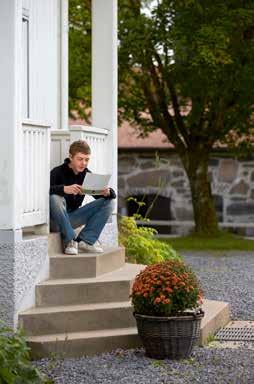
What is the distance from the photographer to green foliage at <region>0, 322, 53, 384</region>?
5949 mm

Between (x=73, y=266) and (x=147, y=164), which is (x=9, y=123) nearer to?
(x=73, y=266)

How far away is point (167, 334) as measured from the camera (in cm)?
753

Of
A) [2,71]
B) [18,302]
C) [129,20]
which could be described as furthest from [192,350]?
[129,20]

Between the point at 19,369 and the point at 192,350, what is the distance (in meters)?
2.04

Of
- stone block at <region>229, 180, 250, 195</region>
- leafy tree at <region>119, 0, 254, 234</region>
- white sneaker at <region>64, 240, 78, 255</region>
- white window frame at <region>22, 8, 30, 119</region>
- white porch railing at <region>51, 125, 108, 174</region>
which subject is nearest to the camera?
white sneaker at <region>64, 240, 78, 255</region>

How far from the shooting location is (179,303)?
756cm

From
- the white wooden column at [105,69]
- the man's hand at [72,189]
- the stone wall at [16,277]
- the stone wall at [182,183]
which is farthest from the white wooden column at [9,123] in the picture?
the stone wall at [182,183]

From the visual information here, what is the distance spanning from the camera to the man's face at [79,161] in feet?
28.7

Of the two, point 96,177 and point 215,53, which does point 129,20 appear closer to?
point 215,53

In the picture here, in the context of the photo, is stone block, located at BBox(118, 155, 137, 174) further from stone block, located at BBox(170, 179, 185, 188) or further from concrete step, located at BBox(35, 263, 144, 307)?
concrete step, located at BBox(35, 263, 144, 307)

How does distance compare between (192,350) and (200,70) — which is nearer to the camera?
(192,350)

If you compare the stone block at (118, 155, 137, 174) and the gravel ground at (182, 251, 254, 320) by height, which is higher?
the stone block at (118, 155, 137, 174)

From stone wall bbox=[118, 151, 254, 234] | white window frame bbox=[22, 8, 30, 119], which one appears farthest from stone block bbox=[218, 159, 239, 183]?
white window frame bbox=[22, 8, 30, 119]

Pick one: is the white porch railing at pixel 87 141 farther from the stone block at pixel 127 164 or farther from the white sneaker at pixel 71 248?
the stone block at pixel 127 164
